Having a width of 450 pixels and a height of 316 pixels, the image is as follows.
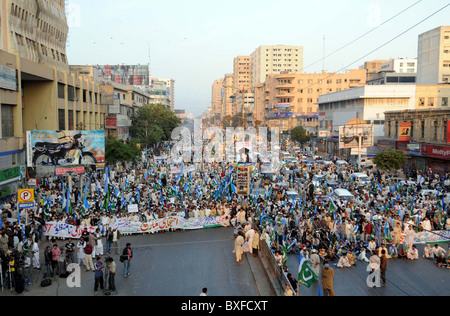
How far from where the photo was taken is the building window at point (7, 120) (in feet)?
85.3

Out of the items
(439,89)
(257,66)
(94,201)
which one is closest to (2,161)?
(94,201)

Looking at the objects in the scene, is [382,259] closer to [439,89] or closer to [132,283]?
[132,283]

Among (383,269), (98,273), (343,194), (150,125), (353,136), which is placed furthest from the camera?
(150,125)

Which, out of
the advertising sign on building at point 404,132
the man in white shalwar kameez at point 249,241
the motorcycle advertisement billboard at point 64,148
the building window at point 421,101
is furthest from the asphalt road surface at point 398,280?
the building window at point 421,101

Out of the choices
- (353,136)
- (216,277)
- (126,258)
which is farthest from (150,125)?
(216,277)

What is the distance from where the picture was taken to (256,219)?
19219 mm

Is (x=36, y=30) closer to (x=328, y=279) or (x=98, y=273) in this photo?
(x=98, y=273)

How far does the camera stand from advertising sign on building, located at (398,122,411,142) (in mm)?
38438

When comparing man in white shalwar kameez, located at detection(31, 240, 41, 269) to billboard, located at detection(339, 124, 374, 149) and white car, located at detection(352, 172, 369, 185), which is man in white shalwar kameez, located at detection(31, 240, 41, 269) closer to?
white car, located at detection(352, 172, 369, 185)

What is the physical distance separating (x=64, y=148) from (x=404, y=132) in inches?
1210

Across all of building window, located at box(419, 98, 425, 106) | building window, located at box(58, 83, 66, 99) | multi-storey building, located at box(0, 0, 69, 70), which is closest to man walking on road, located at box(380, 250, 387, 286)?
multi-storey building, located at box(0, 0, 69, 70)

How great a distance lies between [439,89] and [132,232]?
47247mm

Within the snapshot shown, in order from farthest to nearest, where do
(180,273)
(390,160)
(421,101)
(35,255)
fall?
(421,101)
(390,160)
(35,255)
(180,273)

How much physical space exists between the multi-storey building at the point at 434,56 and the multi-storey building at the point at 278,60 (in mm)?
95940
